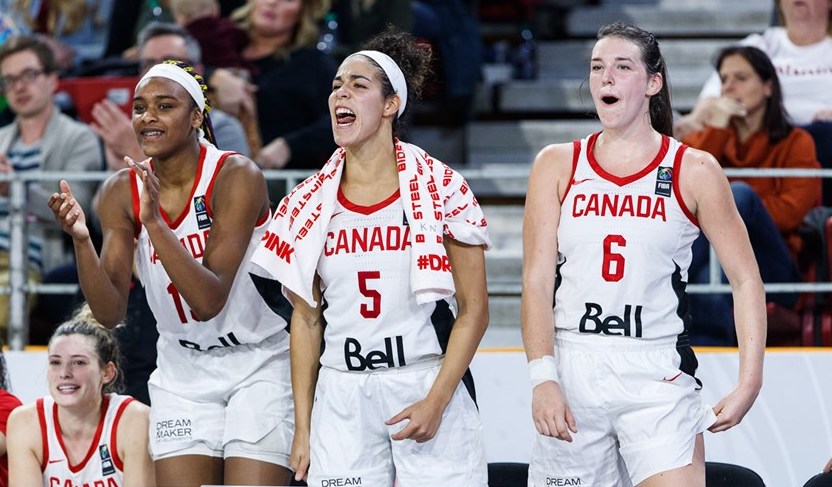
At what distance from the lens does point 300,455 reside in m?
3.43

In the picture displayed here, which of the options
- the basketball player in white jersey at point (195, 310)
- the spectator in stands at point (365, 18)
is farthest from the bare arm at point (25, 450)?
the spectator in stands at point (365, 18)

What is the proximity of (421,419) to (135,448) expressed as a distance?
1251 mm

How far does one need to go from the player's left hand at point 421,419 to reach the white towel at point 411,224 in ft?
0.87

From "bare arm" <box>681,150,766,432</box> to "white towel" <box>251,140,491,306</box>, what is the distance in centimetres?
56

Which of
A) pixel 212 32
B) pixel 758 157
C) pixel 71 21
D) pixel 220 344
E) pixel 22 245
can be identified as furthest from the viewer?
pixel 71 21

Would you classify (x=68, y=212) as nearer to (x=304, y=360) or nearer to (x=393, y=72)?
(x=304, y=360)

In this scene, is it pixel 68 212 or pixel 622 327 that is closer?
pixel 622 327

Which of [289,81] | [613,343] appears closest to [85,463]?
[613,343]

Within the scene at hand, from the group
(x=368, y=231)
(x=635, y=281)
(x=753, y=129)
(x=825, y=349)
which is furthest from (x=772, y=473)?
(x=368, y=231)

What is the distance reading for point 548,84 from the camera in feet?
24.7

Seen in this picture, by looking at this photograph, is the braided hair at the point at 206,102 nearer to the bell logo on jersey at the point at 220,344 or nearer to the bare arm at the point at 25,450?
the bell logo on jersey at the point at 220,344

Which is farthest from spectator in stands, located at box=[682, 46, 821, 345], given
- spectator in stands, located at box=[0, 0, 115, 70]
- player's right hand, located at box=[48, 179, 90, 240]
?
spectator in stands, located at box=[0, 0, 115, 70]

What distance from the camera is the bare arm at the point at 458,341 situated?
3275mm

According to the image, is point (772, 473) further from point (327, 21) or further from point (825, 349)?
point (327, 21)
